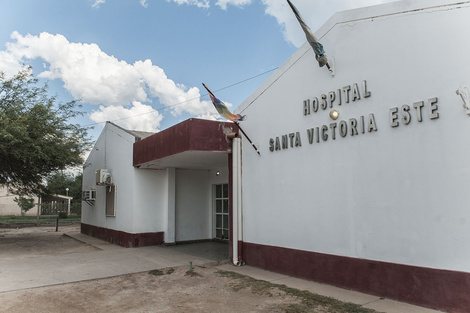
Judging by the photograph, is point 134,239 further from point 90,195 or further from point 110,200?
point 90,195

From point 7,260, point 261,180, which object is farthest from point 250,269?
point 7,260

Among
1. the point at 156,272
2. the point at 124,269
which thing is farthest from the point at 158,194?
the point at 156,272

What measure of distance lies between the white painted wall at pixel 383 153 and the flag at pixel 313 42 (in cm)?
31

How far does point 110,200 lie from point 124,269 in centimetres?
651

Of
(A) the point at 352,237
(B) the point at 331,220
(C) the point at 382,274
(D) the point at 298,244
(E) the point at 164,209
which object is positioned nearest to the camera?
(C) the point at 382,274

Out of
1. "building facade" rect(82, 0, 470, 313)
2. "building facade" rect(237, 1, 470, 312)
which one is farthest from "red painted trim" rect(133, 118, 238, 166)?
"building facade" rect(237, 1, 470, 312)

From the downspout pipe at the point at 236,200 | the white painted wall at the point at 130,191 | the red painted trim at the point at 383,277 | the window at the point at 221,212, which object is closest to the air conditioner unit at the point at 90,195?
the white painted wall at the point at 130,191

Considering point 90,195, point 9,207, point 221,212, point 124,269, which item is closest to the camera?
point 124,269

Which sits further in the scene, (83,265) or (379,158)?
(83,265)

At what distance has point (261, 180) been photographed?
8438 mm

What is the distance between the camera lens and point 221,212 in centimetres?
1352

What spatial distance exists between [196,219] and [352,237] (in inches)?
329

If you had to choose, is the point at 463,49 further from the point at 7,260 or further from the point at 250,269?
the point at 7,260

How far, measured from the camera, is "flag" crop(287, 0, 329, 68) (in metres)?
6.15
